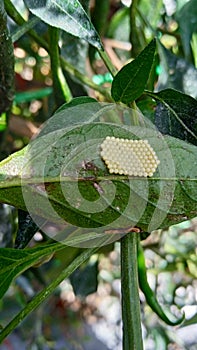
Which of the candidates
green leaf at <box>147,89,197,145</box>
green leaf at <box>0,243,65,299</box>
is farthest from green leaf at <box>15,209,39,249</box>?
green leaf at <box>147,89,197,145</box>

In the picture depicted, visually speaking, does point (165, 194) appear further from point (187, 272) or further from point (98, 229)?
point (187, 272)

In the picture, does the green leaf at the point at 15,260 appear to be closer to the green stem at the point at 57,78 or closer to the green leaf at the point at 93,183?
the green leaf at the point at 93,183

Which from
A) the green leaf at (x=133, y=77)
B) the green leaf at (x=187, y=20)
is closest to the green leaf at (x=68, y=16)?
the green leaf at (x=133, y=77)

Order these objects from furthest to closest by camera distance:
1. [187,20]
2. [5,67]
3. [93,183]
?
[187,20] < [5,67] < [93,183]

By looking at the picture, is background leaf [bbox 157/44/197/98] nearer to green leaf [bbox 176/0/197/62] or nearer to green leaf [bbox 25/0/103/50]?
green leaf [bbox 176/0/197/62]

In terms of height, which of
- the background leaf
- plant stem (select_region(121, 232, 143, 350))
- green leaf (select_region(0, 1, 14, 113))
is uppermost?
green leaf (select_region(0, 1, 14, 113))

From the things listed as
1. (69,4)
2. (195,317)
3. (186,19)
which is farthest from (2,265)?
(195,317)

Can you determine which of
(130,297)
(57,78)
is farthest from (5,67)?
(130,297)

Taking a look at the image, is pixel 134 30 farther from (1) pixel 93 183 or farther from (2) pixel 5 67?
(1) pixel 93 183
